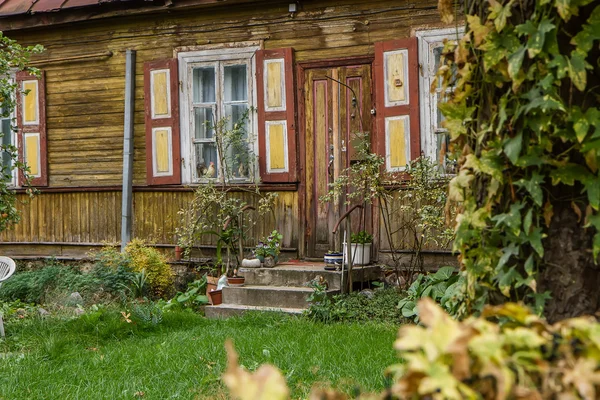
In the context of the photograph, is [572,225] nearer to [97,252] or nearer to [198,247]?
[198,247]

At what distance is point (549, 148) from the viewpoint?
2340 millimetres

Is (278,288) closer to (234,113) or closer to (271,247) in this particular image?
(271,247)

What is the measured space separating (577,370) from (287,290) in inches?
294

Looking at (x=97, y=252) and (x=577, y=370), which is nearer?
(x=577, y=370)

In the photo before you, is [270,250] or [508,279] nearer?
[508,279]

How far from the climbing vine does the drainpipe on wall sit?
29.6 ft

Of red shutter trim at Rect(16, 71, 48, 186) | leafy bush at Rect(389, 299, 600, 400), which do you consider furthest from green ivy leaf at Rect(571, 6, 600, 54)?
red shutter trim at Rect(16, 71, 48, 186)

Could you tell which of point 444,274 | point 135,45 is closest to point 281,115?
point 135,45

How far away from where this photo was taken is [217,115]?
10617 mm

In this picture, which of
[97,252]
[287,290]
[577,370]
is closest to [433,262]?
[287,290]

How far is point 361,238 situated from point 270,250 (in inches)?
→ 44.6

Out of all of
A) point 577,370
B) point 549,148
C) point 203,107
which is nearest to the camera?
point 577,370

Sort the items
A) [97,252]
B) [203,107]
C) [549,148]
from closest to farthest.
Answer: [549,148]
[203,107]
[97,252]

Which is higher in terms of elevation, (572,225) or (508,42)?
(508,42)
